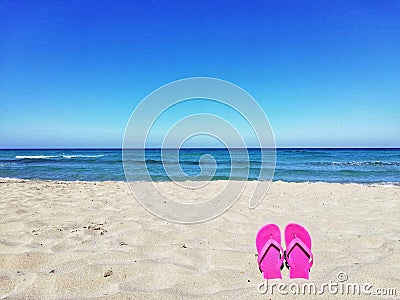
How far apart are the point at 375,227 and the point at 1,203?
588cm

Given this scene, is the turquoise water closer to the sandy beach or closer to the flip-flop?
the sandy beach

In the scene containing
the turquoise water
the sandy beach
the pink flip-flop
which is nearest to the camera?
the sandy beach

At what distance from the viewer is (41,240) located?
3.03 metres

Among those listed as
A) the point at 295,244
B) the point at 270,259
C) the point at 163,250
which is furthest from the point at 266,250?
the point at 163,250

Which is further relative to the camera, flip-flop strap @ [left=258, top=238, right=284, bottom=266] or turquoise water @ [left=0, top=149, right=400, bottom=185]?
turquoise water @ [left=0, top=149, right=400, bottom=185]

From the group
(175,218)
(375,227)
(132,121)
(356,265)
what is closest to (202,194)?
(175,218)

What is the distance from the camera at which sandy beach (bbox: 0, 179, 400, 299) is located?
2102 mm

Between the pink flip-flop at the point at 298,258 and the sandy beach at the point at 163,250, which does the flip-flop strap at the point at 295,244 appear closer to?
the pink flip-flop at the point at 298,258

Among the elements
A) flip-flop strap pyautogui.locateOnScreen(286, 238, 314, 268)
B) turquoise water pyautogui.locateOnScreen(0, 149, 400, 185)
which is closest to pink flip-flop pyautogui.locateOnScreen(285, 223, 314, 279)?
flip-flop strap pyautogui.locateOnScreen(286, 238, 314, 268)

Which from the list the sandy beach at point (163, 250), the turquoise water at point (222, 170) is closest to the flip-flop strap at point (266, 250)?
the sandy beach at point (163, 250)

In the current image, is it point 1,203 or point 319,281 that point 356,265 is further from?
point 1,203

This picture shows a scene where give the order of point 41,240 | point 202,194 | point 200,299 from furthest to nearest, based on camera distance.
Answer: point 202,194
point 41,240
point 200,299

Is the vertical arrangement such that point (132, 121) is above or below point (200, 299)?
above

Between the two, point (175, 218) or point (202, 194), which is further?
point (202, 194)
